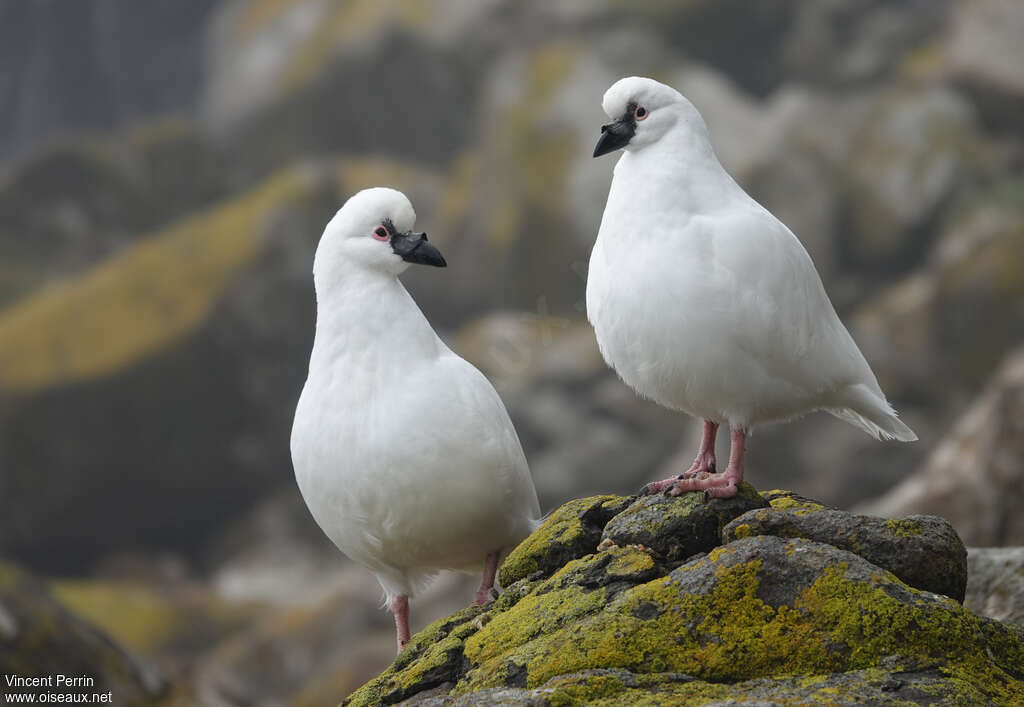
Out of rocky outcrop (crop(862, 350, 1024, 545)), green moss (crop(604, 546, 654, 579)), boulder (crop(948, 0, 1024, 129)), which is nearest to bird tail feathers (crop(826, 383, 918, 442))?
green moss (crop(604, 546, 654, 579))

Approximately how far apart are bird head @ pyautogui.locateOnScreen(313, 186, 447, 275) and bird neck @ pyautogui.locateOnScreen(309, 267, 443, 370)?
0.35 ft

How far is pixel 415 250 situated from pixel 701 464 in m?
2.29

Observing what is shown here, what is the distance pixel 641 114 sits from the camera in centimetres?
798

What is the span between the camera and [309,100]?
3391 centimetres

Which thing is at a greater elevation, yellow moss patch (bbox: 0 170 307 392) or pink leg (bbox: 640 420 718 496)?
yellow moss patch (bbox: 0 170 307 392)

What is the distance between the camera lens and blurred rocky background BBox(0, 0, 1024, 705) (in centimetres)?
2019

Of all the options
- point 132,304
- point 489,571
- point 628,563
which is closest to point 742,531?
point 628,563

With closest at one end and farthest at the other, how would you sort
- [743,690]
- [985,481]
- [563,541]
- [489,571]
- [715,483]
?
[743,690] → [715,483] → [563,541] → [489,571] → [985,481]

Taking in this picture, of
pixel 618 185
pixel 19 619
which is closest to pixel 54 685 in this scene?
pixel 19 619

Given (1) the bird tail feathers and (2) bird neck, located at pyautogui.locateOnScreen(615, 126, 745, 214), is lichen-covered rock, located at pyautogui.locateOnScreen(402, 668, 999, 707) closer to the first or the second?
(1) the bird tail feathers

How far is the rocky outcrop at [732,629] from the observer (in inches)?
220

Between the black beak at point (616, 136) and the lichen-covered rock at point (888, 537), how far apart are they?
8.39ft

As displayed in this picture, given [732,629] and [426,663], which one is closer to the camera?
[732,629]

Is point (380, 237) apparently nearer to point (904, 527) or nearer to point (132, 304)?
point (904, 527)
